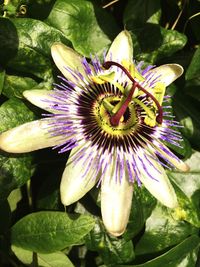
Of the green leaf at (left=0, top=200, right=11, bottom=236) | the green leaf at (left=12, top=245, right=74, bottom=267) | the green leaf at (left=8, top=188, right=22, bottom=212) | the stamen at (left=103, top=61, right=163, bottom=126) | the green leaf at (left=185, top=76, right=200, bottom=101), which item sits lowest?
the green leaf at (left=8, top=188, right=22, bottom=212)

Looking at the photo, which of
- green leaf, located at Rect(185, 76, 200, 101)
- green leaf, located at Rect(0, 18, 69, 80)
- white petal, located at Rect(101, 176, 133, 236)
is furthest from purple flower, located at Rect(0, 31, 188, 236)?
green leaf, located at Rect(185, 76, 200, 101)

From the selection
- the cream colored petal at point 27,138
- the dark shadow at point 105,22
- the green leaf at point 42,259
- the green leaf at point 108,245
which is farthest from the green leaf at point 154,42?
the green leaf at point 42,259

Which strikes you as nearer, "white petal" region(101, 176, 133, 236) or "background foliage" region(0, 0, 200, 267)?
"white petal" region(101, 176, 133, 236)

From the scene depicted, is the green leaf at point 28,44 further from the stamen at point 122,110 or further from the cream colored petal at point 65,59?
the stamen at point 122,110

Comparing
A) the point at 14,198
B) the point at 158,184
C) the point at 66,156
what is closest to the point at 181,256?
the point at 158,184

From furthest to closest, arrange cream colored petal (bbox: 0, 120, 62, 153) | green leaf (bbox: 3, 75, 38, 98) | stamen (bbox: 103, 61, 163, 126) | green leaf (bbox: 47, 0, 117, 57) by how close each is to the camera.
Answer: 1. green leaf (bbox: 47, 0, 117, 57)
2. green leaf (bbox: 3, 75, 38, 98)
3. stamen (bbox: 103, 61, 163, 126)
4. cream colored petal (bbox: 0, 120, 62, 153)

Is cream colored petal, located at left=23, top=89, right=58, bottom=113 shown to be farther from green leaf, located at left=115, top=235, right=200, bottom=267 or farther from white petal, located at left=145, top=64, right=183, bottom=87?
green leaf, located at left=115, top=235, right=200, bottom=267

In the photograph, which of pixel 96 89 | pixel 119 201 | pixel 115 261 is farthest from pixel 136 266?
pixel 96 89
